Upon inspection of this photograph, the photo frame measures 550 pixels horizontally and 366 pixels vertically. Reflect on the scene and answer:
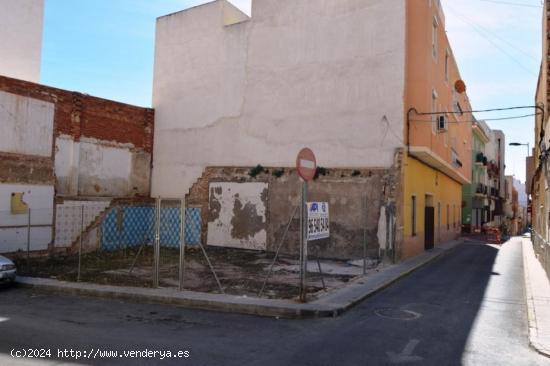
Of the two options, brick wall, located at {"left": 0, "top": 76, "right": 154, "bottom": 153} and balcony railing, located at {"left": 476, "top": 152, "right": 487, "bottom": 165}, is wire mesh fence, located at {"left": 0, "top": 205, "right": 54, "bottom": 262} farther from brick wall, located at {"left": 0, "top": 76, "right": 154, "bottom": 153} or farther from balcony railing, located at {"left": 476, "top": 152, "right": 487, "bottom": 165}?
balcony railing, located at {"left": 476, "top": 152, "right": 487, "bottom": 165}

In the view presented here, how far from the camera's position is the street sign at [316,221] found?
10117 mm

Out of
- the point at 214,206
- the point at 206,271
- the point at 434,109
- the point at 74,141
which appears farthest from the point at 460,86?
the point at 74,141

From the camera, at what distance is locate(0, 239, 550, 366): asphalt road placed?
250 inches

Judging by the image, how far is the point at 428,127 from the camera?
1936cm

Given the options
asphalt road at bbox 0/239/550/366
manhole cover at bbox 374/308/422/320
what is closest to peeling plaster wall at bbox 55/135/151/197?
asphalt road at bbox 0/239/550/366

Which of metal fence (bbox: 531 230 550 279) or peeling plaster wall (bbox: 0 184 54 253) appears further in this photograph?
peeling plaster wall (bbox: 0 184 54 253)

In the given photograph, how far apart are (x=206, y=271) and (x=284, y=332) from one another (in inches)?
273

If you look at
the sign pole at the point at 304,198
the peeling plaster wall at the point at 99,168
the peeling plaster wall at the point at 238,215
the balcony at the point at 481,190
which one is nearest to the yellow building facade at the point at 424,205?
the peeling plaster wall at the point at 238,215

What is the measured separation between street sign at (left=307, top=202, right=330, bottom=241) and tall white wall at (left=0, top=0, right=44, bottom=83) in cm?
1870

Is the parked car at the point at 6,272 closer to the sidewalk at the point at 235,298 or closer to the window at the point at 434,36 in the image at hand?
the sidewalk at the point at 235,298

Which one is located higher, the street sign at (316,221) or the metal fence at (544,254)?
the street sign at (316,221)

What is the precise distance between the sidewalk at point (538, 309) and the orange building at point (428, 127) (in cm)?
487

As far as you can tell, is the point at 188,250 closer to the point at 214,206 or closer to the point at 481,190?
the point at 214,206

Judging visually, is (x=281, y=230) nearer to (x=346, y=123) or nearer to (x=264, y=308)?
(x=346, y=123)
